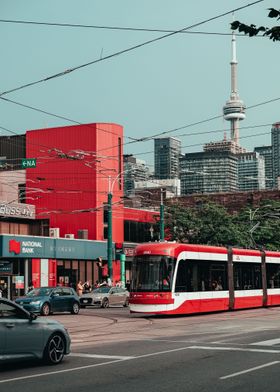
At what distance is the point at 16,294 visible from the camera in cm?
5328

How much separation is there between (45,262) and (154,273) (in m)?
28.4

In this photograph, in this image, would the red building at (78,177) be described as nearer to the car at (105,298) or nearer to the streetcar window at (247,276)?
the car at (105,298)

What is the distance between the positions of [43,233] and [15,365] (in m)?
50.8

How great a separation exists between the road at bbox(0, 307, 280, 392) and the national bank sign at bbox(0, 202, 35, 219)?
113 ft

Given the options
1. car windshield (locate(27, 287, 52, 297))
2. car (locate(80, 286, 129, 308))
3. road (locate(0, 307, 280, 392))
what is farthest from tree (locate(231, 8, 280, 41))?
car (locate(80, 286, 129, 308))

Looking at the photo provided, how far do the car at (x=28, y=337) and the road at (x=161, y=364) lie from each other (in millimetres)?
275

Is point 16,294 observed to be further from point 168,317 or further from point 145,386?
point 145,386

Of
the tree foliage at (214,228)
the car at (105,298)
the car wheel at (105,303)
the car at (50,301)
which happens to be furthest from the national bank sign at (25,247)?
the car at (50,301)

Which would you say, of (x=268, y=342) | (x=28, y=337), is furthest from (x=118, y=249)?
(x=28, y=337)

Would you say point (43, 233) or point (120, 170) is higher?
point (120, 170)

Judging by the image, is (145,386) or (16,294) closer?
(145,386)

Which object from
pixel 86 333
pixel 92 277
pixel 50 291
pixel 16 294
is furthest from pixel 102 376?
pixel 92 277

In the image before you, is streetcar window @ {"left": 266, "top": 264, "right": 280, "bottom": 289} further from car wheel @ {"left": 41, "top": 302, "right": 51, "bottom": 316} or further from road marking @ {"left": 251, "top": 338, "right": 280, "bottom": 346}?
road marking @ {"left": 251, "top": 338, "right": 280, "bottom": 346}

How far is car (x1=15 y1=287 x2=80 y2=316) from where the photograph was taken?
3356 cm
